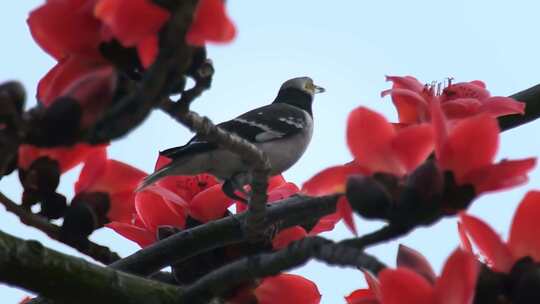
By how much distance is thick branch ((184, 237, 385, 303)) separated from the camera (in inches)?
62.0

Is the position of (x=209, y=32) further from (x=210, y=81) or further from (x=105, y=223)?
(x=105, y=223)

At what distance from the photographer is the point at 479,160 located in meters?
1.65

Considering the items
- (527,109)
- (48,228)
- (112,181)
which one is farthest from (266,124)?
(48,228)

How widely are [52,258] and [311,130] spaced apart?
15.5 feet

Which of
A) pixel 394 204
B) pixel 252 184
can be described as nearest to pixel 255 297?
pixel 252 184

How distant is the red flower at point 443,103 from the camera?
2162 millimetres

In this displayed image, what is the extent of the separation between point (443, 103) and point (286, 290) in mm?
530

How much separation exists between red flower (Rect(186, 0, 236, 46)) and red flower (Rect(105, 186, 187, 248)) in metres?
1.15

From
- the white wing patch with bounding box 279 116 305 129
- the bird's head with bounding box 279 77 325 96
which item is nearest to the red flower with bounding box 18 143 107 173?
the white wing patch with bounding box 279 116 305 129

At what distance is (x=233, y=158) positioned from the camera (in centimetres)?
505

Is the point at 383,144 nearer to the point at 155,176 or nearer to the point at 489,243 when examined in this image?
the point at 489,243

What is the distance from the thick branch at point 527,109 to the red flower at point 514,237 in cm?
108

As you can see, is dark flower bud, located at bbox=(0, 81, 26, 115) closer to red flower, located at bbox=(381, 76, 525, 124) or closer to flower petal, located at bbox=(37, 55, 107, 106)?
flower petal, located at bbox=(37, 55, 107, 106)

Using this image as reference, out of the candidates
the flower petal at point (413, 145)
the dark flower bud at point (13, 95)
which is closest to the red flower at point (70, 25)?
the dark flower bud at point (13, 95)
